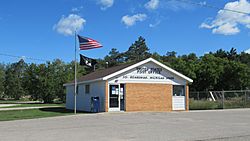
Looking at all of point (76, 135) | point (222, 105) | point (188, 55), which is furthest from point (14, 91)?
point (76, 135)

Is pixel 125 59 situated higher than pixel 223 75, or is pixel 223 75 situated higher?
pixel 125 59

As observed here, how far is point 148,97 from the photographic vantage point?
2847cm

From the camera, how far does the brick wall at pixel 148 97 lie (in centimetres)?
2775

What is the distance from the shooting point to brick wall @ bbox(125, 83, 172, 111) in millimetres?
27750

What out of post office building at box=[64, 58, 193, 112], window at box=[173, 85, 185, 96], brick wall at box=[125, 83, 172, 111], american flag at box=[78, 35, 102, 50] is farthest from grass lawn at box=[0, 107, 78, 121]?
window at box=[173, 85, 185, 96]

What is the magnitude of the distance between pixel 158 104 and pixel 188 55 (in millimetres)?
53829

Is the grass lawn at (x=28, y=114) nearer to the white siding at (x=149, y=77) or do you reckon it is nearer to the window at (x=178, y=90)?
the white siding at (x=149, y=77)

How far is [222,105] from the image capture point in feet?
112

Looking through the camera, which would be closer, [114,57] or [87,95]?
[87,95]

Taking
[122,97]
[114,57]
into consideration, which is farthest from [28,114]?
[114,57]

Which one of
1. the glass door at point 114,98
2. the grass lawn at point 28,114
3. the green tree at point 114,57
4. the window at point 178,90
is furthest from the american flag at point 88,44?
the green tree at point 114,57

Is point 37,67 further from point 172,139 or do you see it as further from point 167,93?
point 172,139

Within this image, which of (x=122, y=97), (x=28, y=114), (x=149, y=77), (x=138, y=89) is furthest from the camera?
(x=149, y=77)

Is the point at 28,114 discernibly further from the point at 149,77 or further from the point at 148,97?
the point at 149,77
